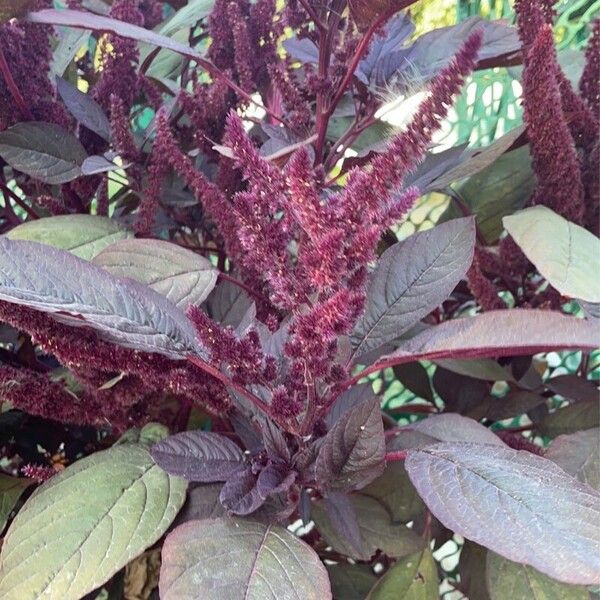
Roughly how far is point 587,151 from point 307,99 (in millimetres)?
A: 240

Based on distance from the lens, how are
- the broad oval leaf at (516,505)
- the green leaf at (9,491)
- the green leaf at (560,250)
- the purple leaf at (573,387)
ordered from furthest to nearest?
the purple leaf at (573,387) < the green leaf at (9,491) < the green leaf at (560,250) < the broad oval leaf at (516,505)

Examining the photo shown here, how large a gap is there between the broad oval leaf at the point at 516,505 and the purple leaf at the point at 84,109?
366mm

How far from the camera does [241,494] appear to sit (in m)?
0.36

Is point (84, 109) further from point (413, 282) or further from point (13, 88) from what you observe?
point (413, 282)

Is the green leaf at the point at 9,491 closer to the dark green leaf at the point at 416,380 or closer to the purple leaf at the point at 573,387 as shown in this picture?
the dark green leaf at the point at 416,380

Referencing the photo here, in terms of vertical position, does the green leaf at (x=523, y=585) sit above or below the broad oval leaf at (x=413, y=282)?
below

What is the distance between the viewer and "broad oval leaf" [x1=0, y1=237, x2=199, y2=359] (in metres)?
0.30

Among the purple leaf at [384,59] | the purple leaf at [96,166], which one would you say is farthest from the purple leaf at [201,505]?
the purple leaf at [384,59]

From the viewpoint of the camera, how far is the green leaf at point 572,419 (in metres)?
0.55

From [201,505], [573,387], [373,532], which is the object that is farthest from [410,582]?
[573,387]

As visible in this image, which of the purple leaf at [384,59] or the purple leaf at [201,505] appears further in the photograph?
the purple leaf at [384,59]

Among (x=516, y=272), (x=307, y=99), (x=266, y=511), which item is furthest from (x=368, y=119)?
(x=266, y=511)

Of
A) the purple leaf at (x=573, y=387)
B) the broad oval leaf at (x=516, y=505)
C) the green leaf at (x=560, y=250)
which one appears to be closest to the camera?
the broad oval leaf at (x=516, y=505)

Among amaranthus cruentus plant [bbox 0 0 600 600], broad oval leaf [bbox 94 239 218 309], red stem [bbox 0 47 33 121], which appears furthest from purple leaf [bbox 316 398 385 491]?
red stem [bbox 0 47 33 121]
